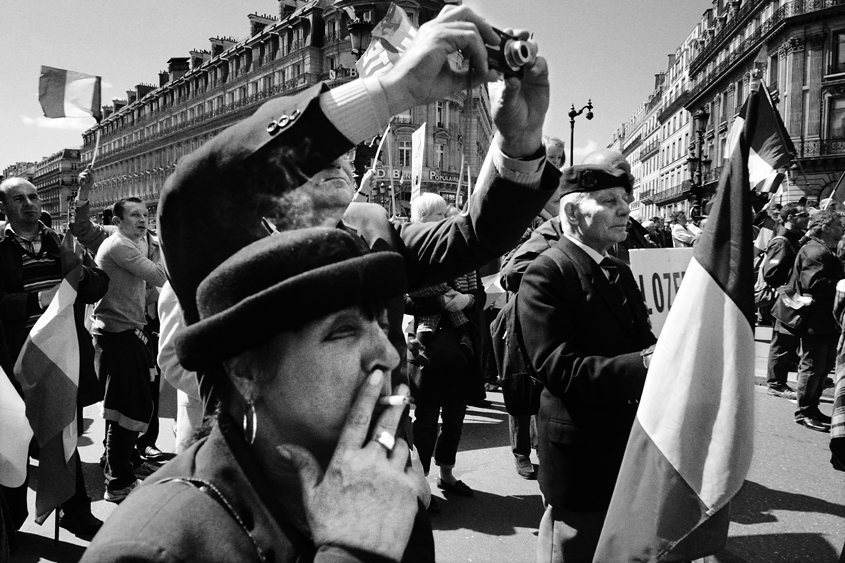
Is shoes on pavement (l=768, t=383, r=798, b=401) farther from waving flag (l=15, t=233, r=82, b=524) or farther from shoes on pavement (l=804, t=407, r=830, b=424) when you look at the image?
A: waving flag (l=15, t=233, r=82, b=524)

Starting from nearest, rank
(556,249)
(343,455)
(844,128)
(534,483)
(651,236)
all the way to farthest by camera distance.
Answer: (343,455)
(556,249)
(534,483)
(651,236)
(844,128)

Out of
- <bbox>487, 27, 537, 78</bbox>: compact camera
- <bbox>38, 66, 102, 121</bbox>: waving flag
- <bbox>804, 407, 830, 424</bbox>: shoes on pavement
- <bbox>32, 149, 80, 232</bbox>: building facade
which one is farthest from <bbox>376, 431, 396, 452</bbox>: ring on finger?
<bbox>32, 149, 80, 232</bbox>: building facade

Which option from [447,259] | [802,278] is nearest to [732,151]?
[447,259]

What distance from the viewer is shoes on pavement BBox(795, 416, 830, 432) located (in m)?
6.62

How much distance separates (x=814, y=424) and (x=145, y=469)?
650 centimetres

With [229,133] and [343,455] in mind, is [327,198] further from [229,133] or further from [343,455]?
[343,455]

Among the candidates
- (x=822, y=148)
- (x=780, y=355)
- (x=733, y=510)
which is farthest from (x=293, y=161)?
(x=822, y=148)

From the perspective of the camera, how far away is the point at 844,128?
40.5 m

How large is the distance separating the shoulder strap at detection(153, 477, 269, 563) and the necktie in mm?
2222

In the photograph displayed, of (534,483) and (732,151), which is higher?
(732,151)

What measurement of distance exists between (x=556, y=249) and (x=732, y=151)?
932 millimetres

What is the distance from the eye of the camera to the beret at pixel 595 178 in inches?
120

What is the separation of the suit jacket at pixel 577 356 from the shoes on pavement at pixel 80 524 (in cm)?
315

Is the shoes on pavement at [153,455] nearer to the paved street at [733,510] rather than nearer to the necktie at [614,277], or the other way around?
the paved street at [733,510]
